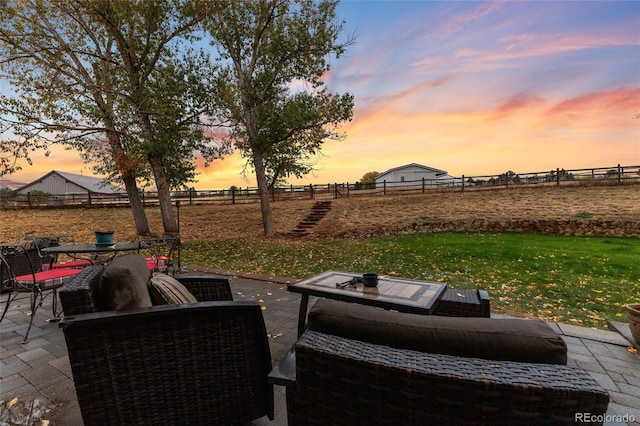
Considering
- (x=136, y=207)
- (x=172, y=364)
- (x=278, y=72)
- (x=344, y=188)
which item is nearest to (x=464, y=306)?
(x=172, y=364)

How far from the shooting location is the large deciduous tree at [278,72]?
A: 388 inches

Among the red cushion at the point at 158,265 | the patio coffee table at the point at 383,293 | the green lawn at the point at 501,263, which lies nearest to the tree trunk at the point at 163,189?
the green lawn at the point at 501,263

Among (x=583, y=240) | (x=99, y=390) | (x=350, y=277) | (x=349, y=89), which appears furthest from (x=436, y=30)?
(x=99, y=390)

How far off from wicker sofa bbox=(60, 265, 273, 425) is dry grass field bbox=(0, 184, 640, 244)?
9.43m

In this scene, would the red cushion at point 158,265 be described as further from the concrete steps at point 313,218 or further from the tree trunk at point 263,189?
the concrete steps at point 313,218

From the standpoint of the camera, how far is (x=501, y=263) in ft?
20.0

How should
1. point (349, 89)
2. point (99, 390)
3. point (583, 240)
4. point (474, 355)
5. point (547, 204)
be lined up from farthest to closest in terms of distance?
point (547, 204)
point (349, 89)
point (583, 240)
point (99, 390)
point (474, 355)

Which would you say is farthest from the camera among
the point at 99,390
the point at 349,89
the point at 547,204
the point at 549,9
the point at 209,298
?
the point at 547,204

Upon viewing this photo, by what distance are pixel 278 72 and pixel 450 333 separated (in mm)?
11221

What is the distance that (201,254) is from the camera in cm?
810

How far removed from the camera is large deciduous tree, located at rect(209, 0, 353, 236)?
388 inches

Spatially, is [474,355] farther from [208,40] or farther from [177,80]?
[208,40]

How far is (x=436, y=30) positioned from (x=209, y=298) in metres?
8.70

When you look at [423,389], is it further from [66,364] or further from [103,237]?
[103,237]
